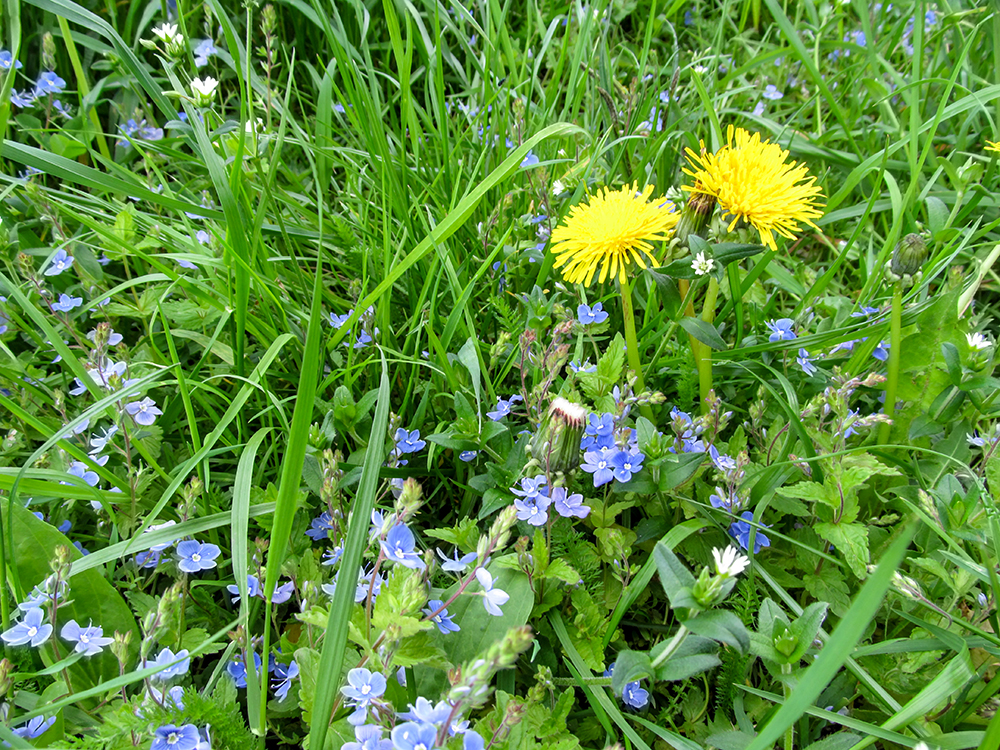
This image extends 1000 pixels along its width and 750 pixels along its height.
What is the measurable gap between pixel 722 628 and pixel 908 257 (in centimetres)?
118

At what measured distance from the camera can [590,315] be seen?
6.90 ft

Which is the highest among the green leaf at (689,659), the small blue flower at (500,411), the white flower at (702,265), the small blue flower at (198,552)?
the white flower at (702,265)

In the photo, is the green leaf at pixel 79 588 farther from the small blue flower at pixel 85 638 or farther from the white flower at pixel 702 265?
the white flower at pixel 702 265

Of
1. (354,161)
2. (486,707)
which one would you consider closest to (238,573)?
(486,707)

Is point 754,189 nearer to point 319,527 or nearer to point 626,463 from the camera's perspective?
point 626,463

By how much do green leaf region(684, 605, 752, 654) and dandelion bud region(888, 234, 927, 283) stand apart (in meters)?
1.11

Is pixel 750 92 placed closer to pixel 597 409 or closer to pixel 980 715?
pixel 597 409

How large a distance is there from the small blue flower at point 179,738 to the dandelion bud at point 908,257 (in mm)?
1902

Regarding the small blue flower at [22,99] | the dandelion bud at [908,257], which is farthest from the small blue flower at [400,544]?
the small blue flower at [22,99]

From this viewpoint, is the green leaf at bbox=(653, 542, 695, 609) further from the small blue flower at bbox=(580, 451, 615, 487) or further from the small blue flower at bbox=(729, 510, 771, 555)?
the small blue flower at bbox=(729, 510, 771, 555)

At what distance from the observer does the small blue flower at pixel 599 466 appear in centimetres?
164

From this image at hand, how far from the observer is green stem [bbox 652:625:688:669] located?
1.26m

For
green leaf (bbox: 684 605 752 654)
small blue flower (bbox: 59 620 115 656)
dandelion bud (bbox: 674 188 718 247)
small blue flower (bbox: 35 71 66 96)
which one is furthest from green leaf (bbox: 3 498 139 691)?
small blue flower (bbox: 35 71 66 96)

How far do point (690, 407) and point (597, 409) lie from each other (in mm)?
316
